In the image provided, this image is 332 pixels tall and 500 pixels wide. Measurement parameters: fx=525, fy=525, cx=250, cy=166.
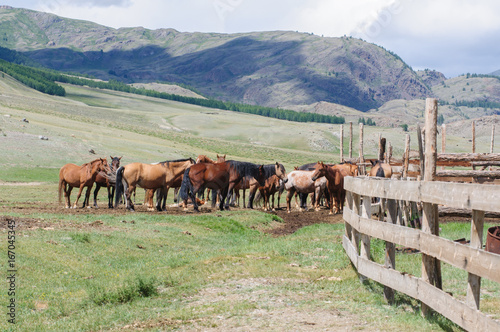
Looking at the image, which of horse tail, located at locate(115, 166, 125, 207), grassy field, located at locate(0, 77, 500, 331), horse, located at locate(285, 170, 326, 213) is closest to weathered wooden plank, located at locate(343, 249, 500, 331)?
grassy field, located at locate(0, 77, 500, 331)

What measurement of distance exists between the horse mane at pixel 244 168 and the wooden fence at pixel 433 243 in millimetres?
17686

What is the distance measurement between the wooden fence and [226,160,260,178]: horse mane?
696 inches

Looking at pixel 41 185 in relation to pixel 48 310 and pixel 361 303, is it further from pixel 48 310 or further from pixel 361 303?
pixel 361 303

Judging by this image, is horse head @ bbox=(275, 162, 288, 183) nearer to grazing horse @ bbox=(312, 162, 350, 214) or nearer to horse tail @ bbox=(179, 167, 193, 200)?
grazing horse @ bbox=(312, 162, 350, 214)

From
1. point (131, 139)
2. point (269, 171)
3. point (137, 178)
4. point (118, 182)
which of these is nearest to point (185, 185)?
point (137, 178)

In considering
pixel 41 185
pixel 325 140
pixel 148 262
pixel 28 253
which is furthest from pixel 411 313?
pixel 325 140

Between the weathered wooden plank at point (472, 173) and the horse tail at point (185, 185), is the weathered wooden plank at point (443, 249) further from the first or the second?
the horse tail at point (185, 185)

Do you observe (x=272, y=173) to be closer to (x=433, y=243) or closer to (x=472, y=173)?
(x=472, y=173)

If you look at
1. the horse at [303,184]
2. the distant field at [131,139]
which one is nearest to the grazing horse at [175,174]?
the horse at [303,184]

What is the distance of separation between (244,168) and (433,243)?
2201cm

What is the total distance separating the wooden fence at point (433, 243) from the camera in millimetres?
5785

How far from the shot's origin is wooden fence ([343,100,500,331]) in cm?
579

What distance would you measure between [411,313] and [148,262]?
7917 millimetres

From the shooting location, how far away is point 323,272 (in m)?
11.4
